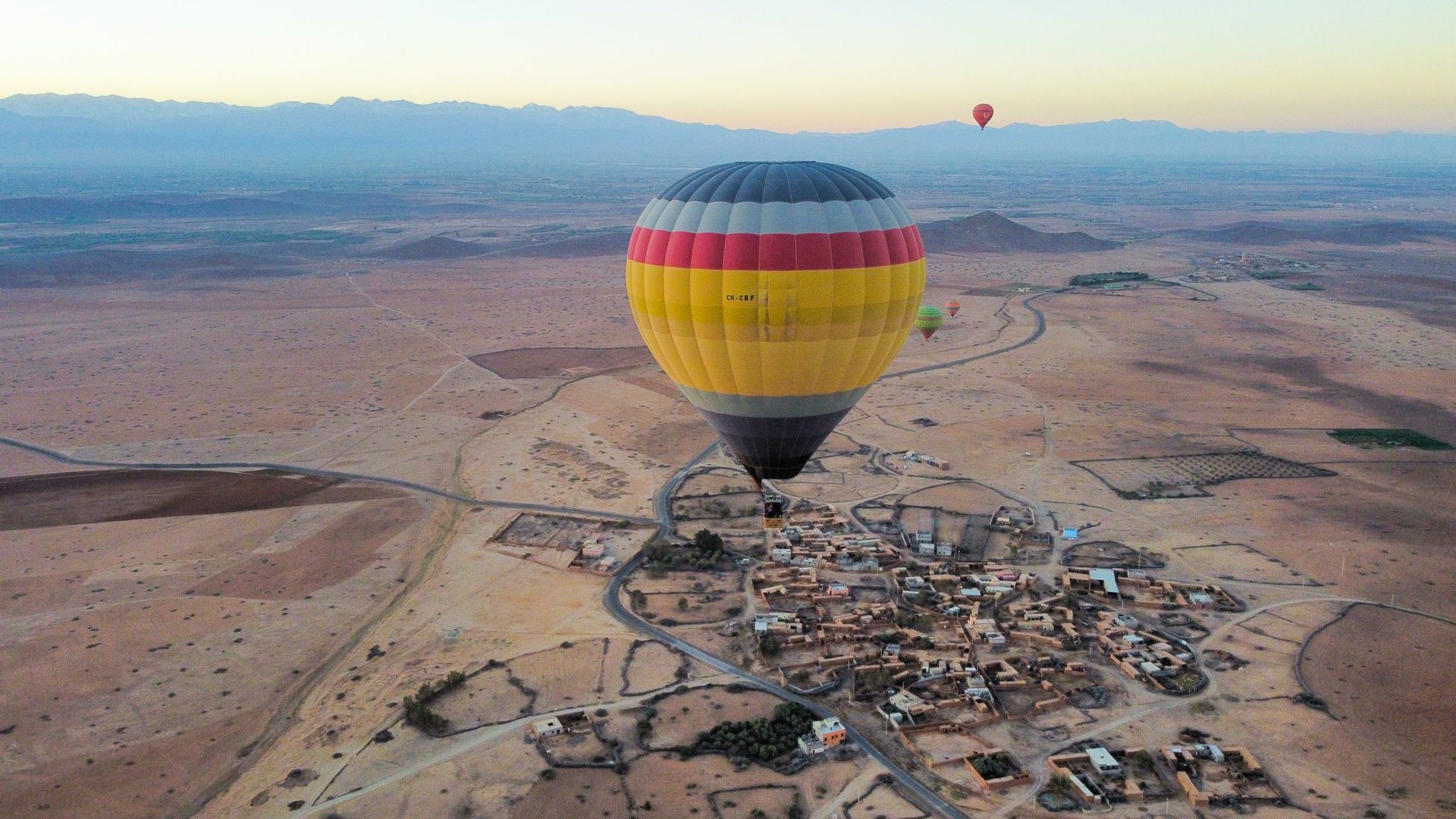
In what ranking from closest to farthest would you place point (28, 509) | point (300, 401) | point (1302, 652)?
point (1302, 652) < point (28, 509) < point (300, 401)

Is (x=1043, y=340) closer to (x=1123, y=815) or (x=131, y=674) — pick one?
(x=1123, y=815)

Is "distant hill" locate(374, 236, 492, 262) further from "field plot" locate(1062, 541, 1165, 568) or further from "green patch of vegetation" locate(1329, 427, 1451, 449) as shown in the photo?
"field plot" locate(1062, 541, 1165, 568)

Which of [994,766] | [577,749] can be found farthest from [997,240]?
[577,749]

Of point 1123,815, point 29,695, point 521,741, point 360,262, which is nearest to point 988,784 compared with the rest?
point 1123,815

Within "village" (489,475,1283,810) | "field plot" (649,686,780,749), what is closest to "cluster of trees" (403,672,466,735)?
"village" (489,475,1283,810)

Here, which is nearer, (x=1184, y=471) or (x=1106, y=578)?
(x=1106, y=578)

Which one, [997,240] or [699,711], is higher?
[997,240]

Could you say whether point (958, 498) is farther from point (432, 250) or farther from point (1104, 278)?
point (432, 250)
